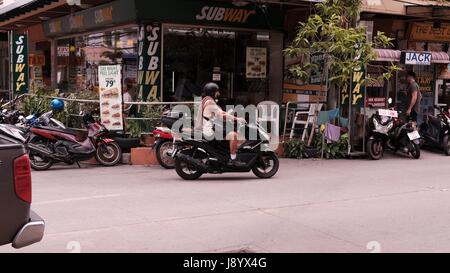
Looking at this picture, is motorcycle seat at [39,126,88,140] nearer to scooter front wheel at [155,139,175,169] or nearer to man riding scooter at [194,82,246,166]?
scooter front wheel at [155,139,175,169]

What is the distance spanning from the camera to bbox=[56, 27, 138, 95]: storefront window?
48.8 ft

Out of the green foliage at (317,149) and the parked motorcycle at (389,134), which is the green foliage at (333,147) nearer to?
the green foliage at (317,149)

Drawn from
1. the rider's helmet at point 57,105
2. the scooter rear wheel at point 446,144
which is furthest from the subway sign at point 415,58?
the rider's helmet at point 57,105

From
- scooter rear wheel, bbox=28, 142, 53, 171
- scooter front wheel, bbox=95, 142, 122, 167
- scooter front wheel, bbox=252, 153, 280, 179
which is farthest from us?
scooter front wheel, bbox=95, 142, 122, 167

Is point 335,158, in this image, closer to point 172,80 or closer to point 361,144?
point 361,144

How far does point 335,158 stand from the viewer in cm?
1302

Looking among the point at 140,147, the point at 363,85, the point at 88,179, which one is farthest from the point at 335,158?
the point at 88,179

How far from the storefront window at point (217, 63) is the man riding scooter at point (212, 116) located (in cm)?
462

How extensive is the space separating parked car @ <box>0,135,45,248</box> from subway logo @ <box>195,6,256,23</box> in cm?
1042

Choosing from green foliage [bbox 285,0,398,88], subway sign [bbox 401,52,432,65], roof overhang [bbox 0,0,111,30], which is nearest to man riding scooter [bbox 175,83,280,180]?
green foliage [bbox 285,0,398,88]

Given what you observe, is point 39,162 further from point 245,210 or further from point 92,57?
point 92,57

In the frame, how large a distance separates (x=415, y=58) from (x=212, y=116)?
7030 millimetres

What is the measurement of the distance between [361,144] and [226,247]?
8.49 metres

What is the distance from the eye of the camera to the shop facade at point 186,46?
13.6 metres
